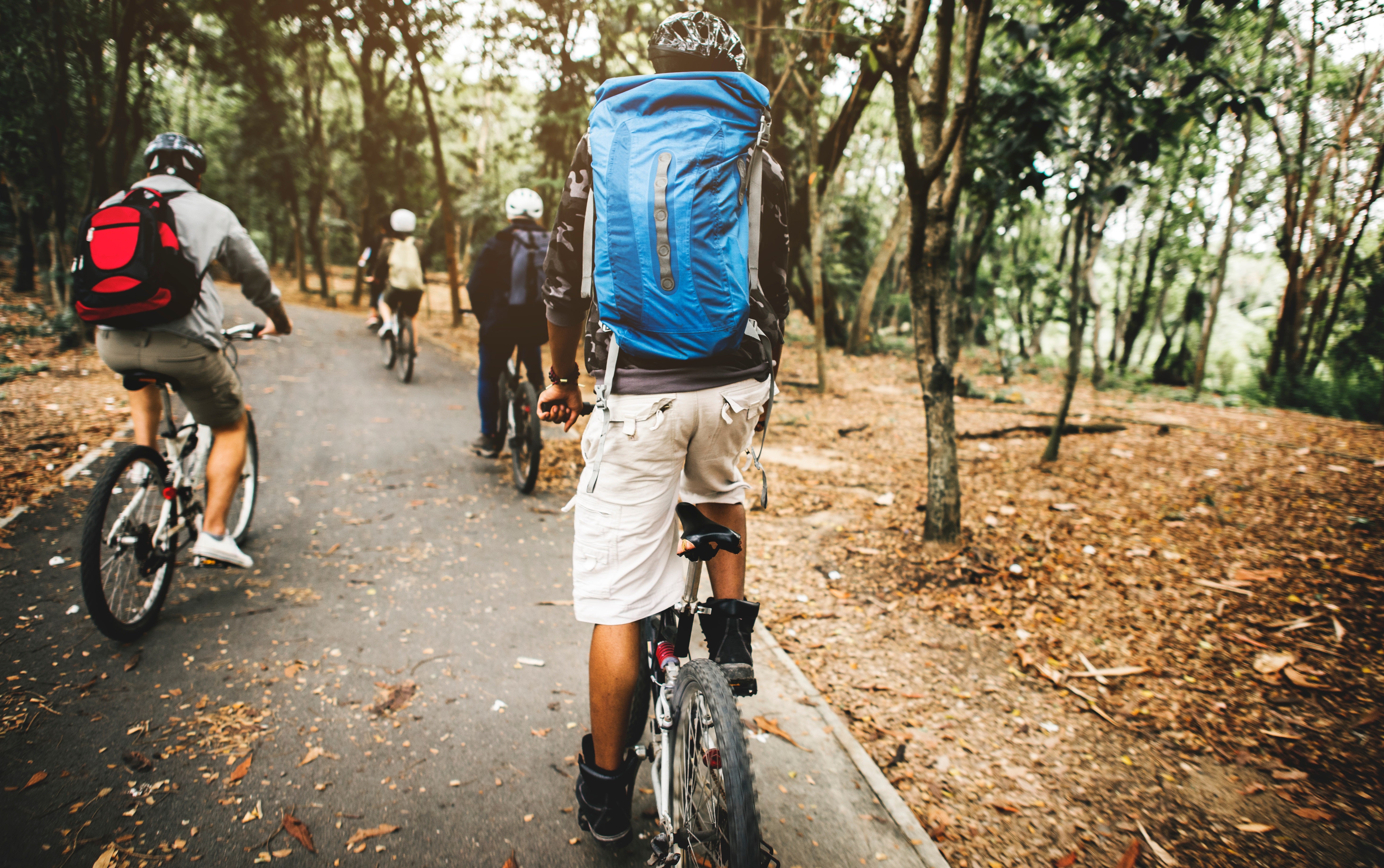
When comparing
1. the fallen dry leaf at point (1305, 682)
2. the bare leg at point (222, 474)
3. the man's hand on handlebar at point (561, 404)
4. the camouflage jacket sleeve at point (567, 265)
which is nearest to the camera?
the camouflage jacket sleeve at point (567, 265)

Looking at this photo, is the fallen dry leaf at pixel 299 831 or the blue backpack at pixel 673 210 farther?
the fallen dry leaf at pixel 299 831

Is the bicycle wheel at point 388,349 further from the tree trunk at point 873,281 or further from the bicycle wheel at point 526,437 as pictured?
the tree trunk at point 873,281

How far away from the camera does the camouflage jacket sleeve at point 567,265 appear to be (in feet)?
6.19

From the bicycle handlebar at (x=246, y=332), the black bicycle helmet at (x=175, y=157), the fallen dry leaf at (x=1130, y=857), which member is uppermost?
the black bicycle helmet at (x=175, y=157)

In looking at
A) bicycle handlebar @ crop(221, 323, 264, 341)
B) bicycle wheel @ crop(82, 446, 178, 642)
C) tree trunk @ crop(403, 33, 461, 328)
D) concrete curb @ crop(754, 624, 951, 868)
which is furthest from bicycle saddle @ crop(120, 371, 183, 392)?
tree trunk @ crop(403, 33, 461, 328)

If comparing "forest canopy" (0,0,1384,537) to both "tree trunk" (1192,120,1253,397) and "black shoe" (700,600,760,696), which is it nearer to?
"tree trunk" (1192,120,1253,397)

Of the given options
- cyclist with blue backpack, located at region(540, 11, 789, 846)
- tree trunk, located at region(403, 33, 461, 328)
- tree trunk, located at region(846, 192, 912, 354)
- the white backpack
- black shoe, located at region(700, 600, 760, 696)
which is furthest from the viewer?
tree trunk, located at region(846, 192, 912, 354)

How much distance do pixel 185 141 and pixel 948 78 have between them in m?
4.49

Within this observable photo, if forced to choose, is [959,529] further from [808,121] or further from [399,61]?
[399,61]

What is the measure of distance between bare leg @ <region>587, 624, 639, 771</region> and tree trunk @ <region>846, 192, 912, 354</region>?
14.5 metres

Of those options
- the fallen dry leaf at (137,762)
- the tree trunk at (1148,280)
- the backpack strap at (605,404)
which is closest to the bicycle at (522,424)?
the fallen dry leaf at (137,762)

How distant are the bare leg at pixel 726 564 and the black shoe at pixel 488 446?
4.32 m

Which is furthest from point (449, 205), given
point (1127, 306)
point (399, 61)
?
point (1127, 306)

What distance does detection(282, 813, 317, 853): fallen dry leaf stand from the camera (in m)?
2.13
